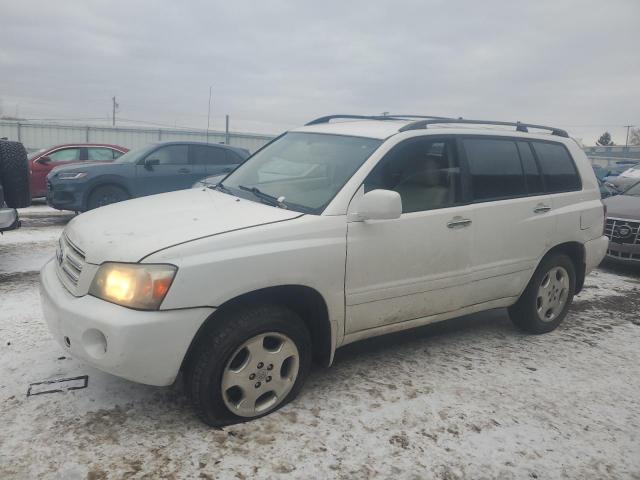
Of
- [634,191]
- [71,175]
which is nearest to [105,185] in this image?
[71,175]

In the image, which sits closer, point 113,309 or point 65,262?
point 113,309

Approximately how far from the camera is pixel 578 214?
14.9ft

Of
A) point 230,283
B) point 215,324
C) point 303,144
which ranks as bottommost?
point 215,324

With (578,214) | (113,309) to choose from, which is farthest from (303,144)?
(578,214)

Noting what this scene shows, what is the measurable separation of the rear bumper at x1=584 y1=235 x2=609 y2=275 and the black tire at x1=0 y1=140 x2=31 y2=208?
5.20 m

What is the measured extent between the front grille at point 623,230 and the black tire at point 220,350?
5.80 meters

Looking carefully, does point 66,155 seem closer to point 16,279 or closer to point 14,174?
point 16,279

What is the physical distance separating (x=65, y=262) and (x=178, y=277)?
941 millimetres

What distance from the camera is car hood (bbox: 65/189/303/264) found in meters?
2.68

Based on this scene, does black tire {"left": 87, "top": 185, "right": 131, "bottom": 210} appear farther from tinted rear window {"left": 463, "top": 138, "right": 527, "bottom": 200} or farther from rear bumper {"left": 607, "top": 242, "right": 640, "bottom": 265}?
rear bumper {"left": 607, "top": 242, "right": 640, "bottom": 265}

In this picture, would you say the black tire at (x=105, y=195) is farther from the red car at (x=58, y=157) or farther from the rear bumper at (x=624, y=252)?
the rear bumper at (x=624, y=252)

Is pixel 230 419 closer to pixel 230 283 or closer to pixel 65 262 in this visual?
pixel 230 283

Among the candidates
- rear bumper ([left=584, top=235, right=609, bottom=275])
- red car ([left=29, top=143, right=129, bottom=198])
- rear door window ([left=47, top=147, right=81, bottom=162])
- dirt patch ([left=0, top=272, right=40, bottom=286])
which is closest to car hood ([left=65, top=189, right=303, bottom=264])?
dirt patch ([left=0, top=272, right=40, bottom=286])

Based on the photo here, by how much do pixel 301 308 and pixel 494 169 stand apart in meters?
1.93
